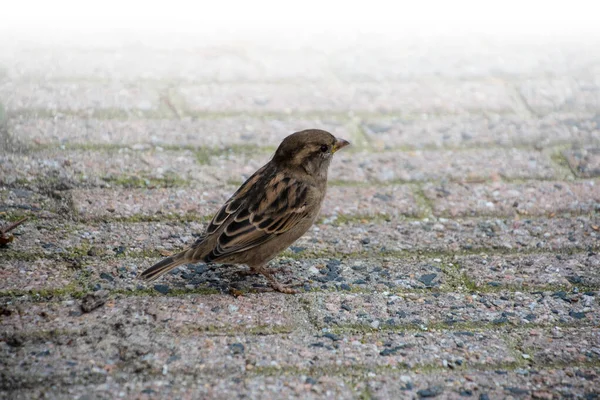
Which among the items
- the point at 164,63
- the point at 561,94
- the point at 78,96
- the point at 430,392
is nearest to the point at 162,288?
the point at 430,392

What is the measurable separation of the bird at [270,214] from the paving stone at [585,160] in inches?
70.4

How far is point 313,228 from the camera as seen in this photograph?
4426 mm

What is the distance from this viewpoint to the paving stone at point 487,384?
296cm

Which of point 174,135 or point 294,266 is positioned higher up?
point 174,135

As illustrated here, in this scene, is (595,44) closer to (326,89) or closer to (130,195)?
(326,89)

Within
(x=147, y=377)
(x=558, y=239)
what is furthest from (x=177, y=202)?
(x=558, y=239)

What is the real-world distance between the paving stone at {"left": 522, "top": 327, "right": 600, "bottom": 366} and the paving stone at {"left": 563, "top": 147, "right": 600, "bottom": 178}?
186cm

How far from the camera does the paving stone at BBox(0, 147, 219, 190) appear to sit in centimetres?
449

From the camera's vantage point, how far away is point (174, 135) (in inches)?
207

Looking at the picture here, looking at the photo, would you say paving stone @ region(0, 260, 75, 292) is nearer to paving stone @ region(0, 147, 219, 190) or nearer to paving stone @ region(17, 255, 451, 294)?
paving stone @ region(17, 255, 451, 294)

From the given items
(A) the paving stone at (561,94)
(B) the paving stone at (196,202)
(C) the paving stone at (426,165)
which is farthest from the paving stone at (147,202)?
(A) the paving stone at (561,94)

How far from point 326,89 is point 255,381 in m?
3.70

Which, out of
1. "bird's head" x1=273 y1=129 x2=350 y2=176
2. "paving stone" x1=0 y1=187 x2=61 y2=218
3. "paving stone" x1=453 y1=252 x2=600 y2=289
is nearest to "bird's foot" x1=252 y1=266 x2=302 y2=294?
"bird's head" x1=273 y1=129 x2=350 y2=176

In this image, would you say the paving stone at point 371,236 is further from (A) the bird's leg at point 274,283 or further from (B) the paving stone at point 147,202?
(A) the bird's leg at point 274,283
